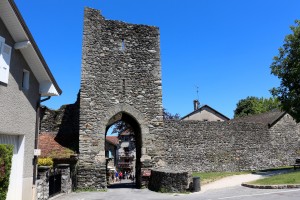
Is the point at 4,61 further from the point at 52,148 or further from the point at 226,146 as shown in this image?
the point at 226,146

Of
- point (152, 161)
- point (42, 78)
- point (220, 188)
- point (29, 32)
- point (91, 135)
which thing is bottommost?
point (220, 188)

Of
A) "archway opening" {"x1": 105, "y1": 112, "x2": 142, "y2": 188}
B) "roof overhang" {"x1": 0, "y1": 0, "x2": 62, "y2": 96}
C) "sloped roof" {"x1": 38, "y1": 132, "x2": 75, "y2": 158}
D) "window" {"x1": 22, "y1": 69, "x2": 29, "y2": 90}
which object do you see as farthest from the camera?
"archway opening" {"x1": 105, "y1": 112, "x2": 142, "y2": 188}

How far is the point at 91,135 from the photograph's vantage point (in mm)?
18500

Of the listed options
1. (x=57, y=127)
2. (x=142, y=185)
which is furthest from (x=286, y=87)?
(x=57, y=127)

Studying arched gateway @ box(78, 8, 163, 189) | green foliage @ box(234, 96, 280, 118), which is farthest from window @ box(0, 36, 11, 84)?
green foliage @ box(234, 96, 280, 118)

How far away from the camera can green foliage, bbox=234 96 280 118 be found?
6034 cm

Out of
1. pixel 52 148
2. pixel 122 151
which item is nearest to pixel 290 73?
pixel 52 148

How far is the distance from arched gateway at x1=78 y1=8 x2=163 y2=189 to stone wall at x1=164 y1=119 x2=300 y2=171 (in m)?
2.92

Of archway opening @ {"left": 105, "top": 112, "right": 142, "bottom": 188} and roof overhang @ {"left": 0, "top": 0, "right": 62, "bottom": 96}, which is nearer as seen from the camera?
roof overhang @ {"left": 0, "top": 0, "right": 62, "bottom": 96}

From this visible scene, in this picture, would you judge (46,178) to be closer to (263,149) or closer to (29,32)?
(29,32)

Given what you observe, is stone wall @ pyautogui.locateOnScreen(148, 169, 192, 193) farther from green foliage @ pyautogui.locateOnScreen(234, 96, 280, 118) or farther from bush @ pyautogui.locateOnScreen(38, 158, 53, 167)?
green foliage @ pyautogui.locateOnScreen(234, 96, 280, 118)

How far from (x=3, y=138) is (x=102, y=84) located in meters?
9.80

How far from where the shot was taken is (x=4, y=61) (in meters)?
9.67

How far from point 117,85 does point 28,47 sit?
907 cm
